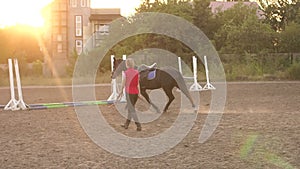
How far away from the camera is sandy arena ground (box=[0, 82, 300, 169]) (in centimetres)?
900

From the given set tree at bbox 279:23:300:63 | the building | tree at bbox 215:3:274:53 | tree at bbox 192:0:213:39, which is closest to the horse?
tree at bbox 215:3:274:53

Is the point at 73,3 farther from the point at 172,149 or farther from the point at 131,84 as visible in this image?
the point at 172,149

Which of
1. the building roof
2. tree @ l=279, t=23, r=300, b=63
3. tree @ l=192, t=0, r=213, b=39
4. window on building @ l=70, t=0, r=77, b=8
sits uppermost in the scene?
window on building @ l=70, t=0, r=77, b=8

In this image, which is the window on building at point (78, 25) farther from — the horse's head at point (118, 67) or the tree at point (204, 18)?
the horse's head at point (118, 67)

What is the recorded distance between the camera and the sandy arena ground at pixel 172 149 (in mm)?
9000

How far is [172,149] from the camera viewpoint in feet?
33.8

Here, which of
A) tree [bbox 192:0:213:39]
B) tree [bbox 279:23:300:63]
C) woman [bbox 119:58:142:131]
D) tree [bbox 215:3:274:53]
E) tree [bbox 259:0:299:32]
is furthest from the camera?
tree [bbox 259:0:299:32]

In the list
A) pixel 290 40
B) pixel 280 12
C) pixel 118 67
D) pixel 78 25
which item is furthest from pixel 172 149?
pixel 78 25

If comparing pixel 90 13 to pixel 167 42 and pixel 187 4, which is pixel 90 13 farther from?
pixel 167 42

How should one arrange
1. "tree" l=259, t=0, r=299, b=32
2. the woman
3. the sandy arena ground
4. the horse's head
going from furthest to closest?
"tree" l=259, t=0, r=299, b=32, the horse's head, the woman, the sandy arena ground

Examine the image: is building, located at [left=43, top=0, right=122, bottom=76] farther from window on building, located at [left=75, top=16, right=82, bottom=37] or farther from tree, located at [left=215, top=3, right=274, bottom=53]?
tree, located at [left=215, top=3, right=274, bottom=53]

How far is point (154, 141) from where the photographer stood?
11352 millimetres

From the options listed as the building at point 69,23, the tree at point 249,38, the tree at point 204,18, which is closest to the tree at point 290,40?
the tree at point 249,38

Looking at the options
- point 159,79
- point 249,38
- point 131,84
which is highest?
point 249,38
